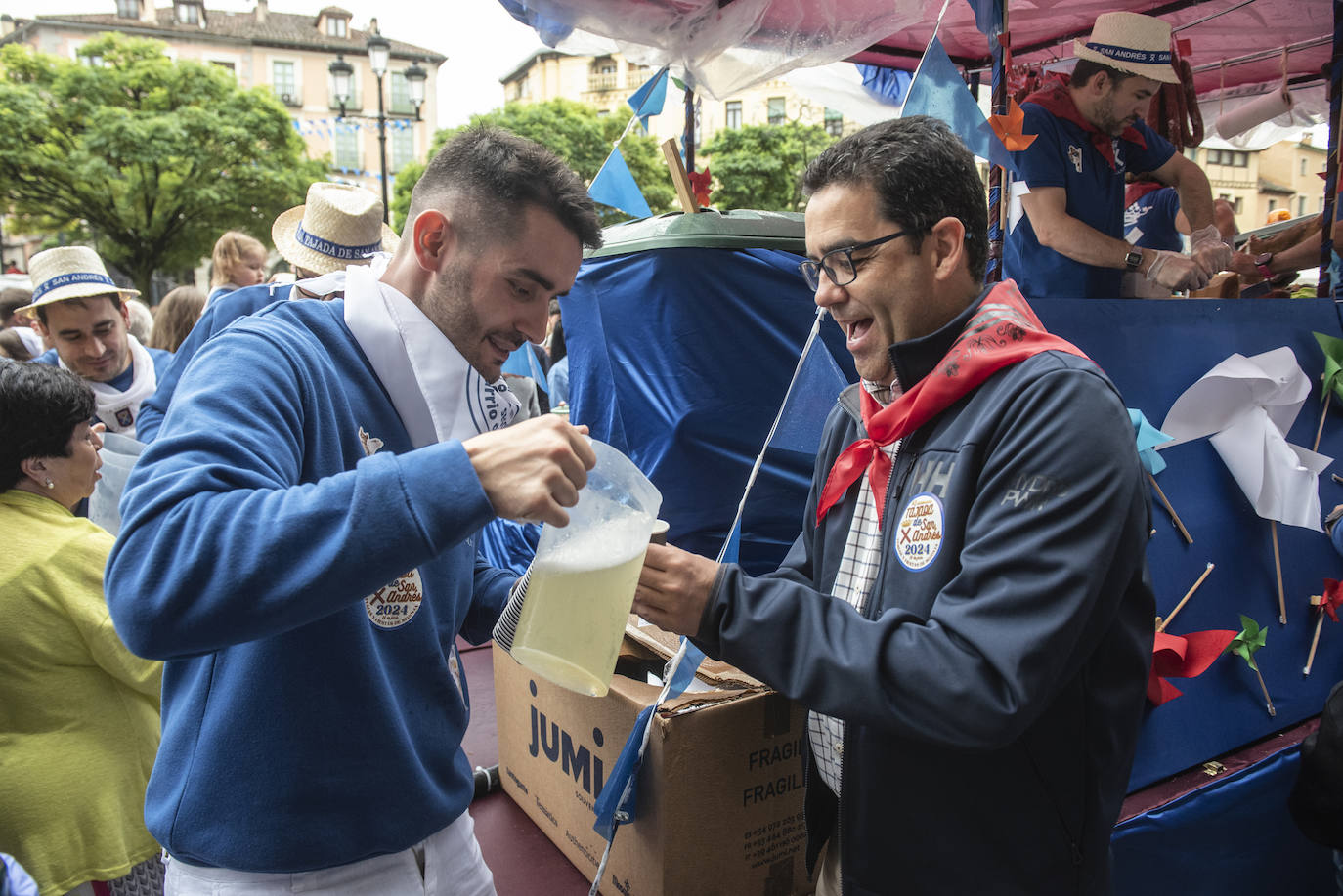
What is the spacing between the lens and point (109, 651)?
1.95 metres

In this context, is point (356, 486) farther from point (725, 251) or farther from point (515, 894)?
point (725, 251)

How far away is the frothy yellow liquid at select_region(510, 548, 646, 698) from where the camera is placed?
1.17 meters

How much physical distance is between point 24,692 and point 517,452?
1.71 m

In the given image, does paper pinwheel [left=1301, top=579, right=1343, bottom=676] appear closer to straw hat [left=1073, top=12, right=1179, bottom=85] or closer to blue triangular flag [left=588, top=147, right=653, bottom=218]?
straw hat [left=1073, top=12, right=1179, bottom=85]

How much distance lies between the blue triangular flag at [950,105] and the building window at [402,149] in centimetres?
4851

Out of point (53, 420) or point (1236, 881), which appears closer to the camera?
point (53, 420)

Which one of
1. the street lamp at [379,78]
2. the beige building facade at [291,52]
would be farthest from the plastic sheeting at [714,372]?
the beige building facade at [291,52]

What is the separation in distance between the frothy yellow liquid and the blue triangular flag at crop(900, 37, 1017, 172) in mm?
2073

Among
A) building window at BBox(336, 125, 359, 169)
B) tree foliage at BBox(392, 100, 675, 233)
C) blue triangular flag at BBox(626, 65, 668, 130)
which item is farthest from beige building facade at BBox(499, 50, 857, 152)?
blue triangular flag at BBox(626, 65, 668, 130)

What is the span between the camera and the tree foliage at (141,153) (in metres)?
20.7

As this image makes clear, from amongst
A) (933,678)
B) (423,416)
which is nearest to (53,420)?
(423,416)

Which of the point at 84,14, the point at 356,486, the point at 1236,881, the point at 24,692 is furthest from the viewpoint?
the point at 84,14

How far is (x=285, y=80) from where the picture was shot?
44.7m

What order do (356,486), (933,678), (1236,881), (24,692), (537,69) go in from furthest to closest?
(537,69), (1236,881), (24,692), (933,678), (356,486)
